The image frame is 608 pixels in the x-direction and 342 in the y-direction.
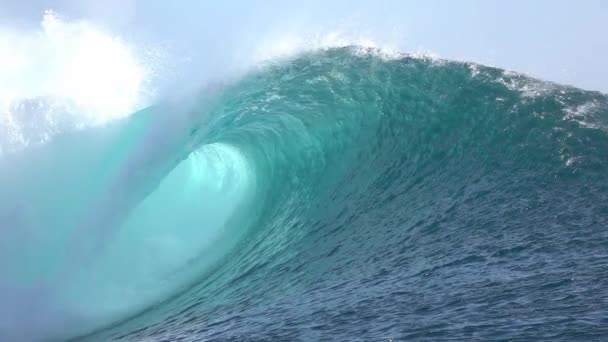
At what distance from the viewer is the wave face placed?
22.9 ft

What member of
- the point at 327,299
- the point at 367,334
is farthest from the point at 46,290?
the point at 367,334

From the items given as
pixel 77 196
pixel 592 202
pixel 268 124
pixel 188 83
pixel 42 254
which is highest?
pixel 188 83

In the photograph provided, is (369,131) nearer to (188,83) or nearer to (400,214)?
(400,214)

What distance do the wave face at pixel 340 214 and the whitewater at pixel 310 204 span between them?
0.04 meters

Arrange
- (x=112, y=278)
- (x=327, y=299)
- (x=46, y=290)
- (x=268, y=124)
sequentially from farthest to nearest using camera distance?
(x=268, y=124)
(x=112, y=278)
(x=46, y=290)
(x=327, y=299)

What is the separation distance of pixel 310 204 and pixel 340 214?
1.63 meters

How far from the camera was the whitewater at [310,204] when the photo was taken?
7.12 m

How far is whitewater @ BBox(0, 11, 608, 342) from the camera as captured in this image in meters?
7.12

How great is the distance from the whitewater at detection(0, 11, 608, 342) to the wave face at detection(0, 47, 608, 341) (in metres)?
0.04

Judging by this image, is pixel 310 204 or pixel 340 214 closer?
pixel 340 214

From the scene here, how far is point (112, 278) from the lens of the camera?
13.5 meters

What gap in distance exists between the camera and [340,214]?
11.6 m

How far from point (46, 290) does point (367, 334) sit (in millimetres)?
8280

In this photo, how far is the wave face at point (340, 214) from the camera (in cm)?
697
